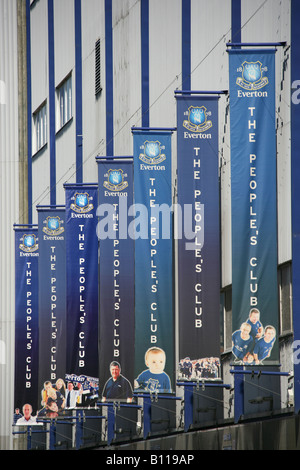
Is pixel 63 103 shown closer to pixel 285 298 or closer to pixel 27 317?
pixel 27 317

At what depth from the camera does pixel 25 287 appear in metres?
42.0

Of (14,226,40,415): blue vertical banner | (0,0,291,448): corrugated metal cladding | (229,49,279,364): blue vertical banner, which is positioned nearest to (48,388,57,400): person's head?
(14,226,40,415): blue vertical banner

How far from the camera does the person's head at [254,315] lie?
80.8 ft

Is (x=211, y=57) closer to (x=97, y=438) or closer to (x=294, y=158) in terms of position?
(x=294, y=158)

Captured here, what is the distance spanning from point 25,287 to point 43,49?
41.3 feet

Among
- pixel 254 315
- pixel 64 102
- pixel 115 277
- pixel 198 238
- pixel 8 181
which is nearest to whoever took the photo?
pixel 254 315

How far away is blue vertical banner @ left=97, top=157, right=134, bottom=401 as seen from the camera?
3122 cm

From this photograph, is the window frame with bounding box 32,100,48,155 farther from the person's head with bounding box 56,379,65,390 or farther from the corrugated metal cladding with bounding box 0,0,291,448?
the person's head with bounding box 56,379,65,390

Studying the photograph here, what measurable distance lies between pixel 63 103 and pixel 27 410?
12.6m

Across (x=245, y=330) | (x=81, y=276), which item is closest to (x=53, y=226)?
(x=81, y=276)

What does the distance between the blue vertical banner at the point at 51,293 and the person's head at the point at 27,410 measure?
9.13ft

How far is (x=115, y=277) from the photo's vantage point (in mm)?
32281

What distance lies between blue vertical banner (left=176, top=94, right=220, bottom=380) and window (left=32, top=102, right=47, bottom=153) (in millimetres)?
21849
